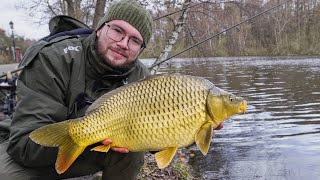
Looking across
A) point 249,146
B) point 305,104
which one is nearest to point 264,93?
point 305,104

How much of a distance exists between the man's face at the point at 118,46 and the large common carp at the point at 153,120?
0.54 m

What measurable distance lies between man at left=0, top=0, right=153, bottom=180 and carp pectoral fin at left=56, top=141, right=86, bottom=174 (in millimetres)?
287

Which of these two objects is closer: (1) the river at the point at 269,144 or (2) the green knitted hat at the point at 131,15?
(2) the green knitted hat at the point at 131,15

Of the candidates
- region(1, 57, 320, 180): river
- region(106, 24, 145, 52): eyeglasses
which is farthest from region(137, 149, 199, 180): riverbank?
region(106, 24, 145, 52): eyeglasses

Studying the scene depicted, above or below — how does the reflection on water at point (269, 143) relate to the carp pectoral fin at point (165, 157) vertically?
below

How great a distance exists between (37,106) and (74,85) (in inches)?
14.4

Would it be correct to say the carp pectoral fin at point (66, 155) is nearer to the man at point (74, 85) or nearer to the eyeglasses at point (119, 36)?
the man at point (74, 85)

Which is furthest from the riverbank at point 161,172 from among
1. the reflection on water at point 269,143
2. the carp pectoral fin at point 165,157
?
the carp pectoral fin at point 165,157

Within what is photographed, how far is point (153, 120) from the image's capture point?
103 inches

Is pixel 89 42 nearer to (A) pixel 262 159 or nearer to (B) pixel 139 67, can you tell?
(B) pixel 139 67

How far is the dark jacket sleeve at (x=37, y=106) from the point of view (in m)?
2.91

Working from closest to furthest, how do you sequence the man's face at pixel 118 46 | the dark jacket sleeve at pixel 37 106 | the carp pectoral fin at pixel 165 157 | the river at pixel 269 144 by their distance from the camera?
the carp pectoral fin at pixel 165 157, the dark jacket sleeve at pixel 37 106, the man's face at pixel 118 46, the river at pixel 269 144

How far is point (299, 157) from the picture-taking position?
26.2ft

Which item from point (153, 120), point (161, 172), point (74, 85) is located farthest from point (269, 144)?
point (153, 120)
